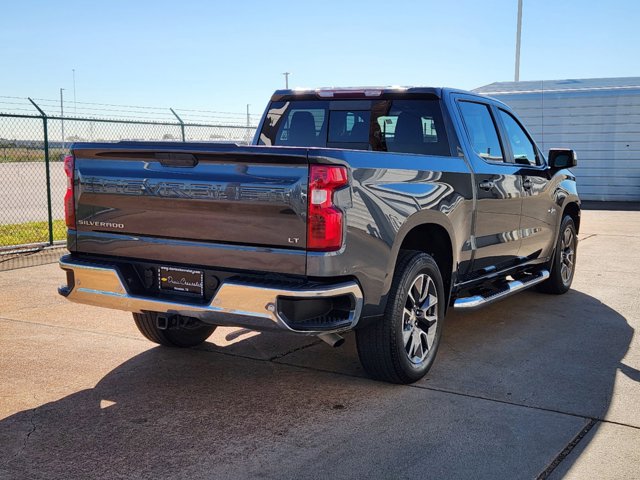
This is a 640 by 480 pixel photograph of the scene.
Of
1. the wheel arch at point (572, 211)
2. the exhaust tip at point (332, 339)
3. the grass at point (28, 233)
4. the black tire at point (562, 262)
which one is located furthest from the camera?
the grass at point (28, 233)

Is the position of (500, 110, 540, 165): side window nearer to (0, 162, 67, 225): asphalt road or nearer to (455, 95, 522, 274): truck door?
(455, 95, 522, 274): truck door

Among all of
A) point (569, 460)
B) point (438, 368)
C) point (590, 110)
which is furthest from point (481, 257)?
point (590, 110)

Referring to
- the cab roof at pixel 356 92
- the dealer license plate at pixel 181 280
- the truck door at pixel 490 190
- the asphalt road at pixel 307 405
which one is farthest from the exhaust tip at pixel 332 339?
the cab roof at pixel 356 92

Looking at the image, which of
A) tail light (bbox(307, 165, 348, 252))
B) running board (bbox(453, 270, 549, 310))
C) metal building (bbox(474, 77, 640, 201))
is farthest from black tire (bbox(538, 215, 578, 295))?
metal building (bbox(474, 77, 640, 201))

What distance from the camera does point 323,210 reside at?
12.9 ft

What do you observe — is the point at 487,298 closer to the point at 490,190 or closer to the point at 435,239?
the point at 435,239

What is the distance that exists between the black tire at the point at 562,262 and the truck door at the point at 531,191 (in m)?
0.31

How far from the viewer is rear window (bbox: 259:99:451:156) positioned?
18.6 feet

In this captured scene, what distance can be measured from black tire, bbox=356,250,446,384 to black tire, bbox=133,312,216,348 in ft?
4.55

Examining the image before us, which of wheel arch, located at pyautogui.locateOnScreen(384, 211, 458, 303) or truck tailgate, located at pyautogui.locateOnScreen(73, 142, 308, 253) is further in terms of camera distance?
wheel arch, located at pyautogui.locateOnScreen(384, 211, 458, 303)

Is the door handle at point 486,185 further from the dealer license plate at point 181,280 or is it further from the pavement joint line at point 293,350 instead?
the dealer license plate at point 181,280

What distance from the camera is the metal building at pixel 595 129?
21.2 metres

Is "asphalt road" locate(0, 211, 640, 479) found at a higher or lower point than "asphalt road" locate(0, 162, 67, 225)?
higher

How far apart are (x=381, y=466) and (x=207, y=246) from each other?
1.54 meters
